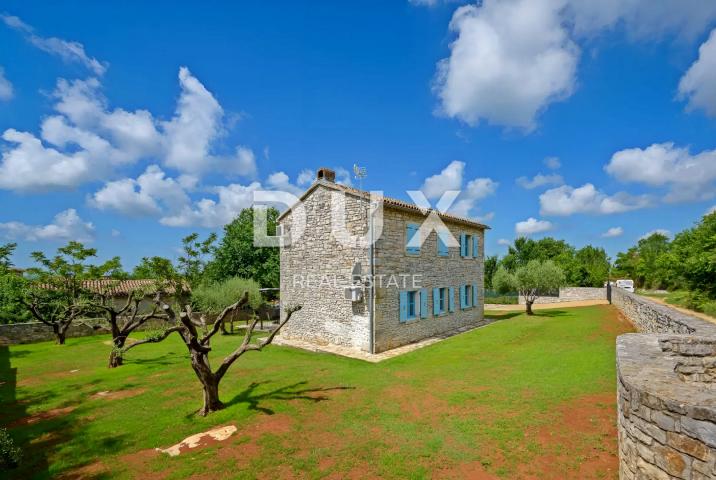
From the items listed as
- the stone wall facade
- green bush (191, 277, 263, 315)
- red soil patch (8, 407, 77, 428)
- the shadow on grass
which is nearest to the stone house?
the stone wall facade

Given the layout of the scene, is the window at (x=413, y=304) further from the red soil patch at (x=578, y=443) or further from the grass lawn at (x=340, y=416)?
the red soil patch at (x=578, y=443)

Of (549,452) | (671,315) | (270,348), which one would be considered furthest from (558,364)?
(270,348)

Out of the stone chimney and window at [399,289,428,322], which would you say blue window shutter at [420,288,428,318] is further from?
the stone chimney

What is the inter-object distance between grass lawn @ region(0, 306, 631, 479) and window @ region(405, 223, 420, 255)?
417cm

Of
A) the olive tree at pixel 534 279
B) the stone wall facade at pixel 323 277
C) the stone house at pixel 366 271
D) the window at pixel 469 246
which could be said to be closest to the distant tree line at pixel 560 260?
the olive tree at pixel 534 279

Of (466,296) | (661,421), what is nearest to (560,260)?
(466,296)

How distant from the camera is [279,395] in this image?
8.34 meters

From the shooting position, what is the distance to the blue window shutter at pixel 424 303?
14730 mm

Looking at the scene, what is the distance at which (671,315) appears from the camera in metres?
8.87

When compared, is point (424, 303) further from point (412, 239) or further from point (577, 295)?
point (577, 295)

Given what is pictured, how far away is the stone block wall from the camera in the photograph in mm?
12898

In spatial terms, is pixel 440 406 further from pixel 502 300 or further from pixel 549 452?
pixel 502 300

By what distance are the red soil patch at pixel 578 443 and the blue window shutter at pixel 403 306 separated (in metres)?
7.24

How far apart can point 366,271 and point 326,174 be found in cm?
482
